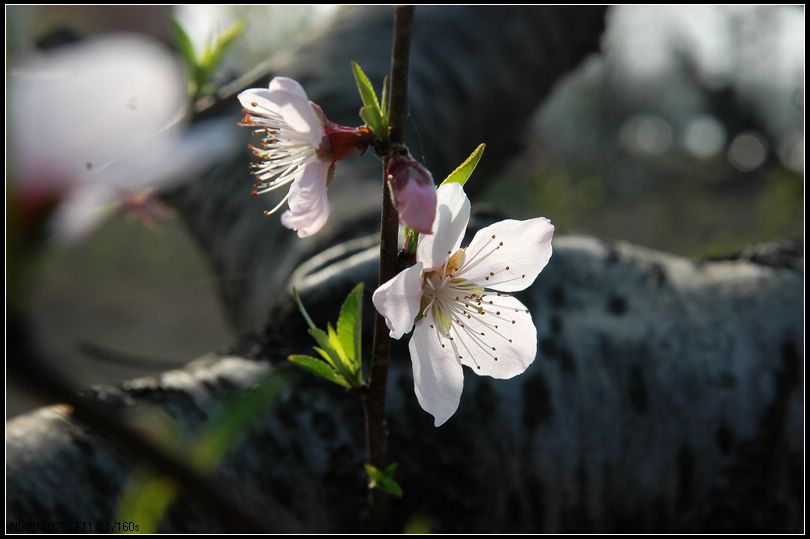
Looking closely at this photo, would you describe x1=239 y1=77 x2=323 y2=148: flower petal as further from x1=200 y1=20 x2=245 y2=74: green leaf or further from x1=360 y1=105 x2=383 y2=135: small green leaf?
x1=200 y1=20 x2=245 y2=74: green leaf

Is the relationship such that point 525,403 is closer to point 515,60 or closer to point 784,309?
point 784,309

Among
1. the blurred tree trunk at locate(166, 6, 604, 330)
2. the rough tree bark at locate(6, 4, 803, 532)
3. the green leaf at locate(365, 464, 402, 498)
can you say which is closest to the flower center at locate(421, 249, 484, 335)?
the green leaf at locate(365, 464, 402, 498)

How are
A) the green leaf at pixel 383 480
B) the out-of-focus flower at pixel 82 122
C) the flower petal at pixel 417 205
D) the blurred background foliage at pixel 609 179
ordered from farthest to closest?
the blurred background foliage at pixel 609 179
the green leaf at pixel 383 480
the flower petal at pixel 417 205
the out-of-focus flower at pixel 82 122

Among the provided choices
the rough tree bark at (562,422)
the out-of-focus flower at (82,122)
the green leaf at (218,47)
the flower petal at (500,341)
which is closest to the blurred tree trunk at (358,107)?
the rough tree bark at (562,422)

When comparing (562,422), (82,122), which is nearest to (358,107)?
(562,422)

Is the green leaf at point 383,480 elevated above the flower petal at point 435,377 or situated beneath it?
situated beneath

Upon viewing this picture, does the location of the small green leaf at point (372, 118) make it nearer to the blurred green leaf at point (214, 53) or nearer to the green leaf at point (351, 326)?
the green leaf at point (351, 326)

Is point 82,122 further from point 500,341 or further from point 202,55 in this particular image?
point 202,55
